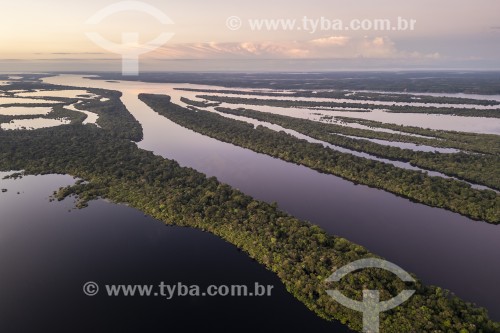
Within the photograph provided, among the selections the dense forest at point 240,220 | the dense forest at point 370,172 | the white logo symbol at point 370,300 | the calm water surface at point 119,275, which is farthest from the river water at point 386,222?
the calm water surface at point 119,275

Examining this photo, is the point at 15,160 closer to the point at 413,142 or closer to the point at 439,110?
the point at 413,142

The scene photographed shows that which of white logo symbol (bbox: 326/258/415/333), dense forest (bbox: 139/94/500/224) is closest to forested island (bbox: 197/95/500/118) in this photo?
dense forest (bbox: 139/94/500/224)

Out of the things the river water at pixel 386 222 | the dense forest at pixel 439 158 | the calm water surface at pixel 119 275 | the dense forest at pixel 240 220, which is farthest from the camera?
the dense forest at pixel 439 158

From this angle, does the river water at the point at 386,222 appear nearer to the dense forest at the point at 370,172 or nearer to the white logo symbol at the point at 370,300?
the dense forest at the point at 370,172

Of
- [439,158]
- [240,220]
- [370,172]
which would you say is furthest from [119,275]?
[439,158]

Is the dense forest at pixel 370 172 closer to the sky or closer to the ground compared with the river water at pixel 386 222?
closer to the sky

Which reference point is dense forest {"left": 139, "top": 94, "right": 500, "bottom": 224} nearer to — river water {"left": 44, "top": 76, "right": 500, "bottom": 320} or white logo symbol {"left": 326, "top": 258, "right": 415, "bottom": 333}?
river water {"left": 44, "top": 76, "right": 500, "bottom": 320}

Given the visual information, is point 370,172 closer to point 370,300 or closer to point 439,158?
point 439,158
